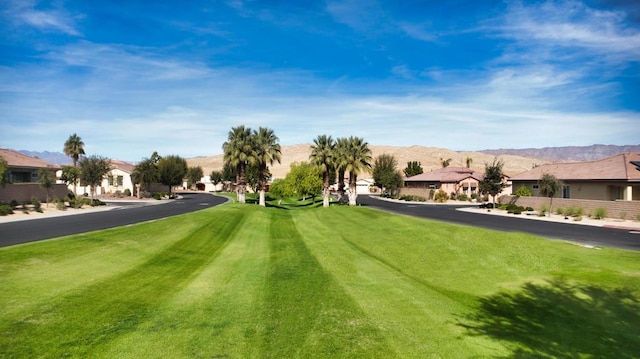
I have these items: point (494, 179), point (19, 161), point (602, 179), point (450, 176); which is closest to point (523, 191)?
point (494, 179)

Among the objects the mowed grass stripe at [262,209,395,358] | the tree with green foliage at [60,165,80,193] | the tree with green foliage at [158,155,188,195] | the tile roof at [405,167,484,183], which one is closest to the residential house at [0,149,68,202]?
the tree with green foliage at [60,165,80,193]

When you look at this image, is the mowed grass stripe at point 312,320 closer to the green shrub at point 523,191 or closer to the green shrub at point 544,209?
the green shrub at point 544,209

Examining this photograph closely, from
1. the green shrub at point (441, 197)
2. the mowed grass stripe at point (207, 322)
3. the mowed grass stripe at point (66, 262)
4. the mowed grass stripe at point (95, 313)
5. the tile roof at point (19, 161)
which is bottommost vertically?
the mowed grass stripe at point (207, 322)

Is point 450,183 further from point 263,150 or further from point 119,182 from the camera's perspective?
point 119,182

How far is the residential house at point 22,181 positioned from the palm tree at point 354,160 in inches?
1637

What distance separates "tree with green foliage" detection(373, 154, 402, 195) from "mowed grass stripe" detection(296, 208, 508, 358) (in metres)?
69.7

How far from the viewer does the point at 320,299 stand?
502 inches

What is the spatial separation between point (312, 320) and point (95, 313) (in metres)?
5.62

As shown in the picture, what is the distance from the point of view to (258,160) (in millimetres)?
58844

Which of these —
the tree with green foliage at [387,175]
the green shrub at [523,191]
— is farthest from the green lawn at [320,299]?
the tree with green foliage at [387,175]

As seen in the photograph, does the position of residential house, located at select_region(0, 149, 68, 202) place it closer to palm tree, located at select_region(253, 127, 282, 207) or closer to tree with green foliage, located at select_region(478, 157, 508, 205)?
palm tree, located at select_region(253, 127, 282, 207)

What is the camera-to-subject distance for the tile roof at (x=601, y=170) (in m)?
47.4

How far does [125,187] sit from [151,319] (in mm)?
87718

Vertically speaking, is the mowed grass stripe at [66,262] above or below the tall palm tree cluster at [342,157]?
below
